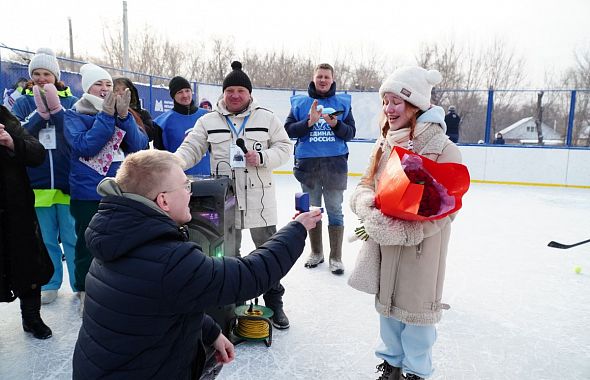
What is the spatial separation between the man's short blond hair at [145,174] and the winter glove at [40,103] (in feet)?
5.84

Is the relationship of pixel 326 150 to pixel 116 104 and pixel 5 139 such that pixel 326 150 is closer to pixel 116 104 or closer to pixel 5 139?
pixel 116 104

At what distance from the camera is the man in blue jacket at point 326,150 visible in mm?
3765

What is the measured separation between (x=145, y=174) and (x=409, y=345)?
53.5 inches

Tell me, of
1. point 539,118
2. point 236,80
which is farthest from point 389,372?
point 539,118

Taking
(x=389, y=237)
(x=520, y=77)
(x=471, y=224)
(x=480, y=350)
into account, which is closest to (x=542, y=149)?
(x=471, y=224)

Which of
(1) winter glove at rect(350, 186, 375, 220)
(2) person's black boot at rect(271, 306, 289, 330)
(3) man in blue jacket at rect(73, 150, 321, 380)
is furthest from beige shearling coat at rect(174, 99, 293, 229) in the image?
(3) man in blue jacket at rect(73, 150, 321, 380)

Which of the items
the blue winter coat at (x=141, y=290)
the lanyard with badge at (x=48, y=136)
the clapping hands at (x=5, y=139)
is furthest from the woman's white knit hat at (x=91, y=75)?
the blue winter coat at (x=141, y=290)

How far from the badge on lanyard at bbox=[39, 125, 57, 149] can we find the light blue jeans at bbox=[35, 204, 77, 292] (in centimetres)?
45

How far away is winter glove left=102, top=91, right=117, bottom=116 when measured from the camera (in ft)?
8.41

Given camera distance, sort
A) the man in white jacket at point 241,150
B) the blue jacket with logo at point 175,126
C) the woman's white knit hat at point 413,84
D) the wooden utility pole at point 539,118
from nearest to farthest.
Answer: the woman's white knit hat at point 413,84 < the man in white jacket at point 241,150 < the blue jacket with logo at point 175,126 < the wooden utility pole at point 539,118

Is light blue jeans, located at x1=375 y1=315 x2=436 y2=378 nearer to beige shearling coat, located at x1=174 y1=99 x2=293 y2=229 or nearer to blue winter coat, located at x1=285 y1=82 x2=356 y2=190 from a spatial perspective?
beige shearling coat, located at x1=174 y1=99 x2=293 y2=229

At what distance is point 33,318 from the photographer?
2.56 m

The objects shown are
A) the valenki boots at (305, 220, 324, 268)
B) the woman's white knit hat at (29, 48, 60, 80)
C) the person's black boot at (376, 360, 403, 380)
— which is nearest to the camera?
the person's black boot at (376, 360, 403, 380)

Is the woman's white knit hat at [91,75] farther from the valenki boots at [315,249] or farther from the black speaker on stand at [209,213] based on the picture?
the valenki boots at [315,249]
